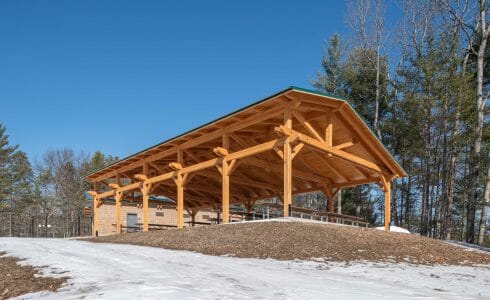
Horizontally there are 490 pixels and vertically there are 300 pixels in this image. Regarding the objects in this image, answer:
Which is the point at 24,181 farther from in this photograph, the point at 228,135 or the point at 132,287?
the point at 132,287

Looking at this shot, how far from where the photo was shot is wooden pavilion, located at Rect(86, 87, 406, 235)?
13203 millimetres

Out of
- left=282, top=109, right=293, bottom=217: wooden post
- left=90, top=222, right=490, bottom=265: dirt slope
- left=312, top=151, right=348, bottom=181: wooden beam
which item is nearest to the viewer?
left=90, top=222, right=490, bottom=265: dirt slope

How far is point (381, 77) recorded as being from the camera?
28.9 m

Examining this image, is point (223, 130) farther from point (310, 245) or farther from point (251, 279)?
point (251, 279)

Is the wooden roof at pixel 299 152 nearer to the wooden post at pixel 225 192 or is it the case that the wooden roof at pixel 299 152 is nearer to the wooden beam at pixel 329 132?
the wooden beam at pixel 329 132

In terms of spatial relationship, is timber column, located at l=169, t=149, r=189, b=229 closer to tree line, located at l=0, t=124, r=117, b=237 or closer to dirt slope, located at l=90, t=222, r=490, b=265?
dirt slope, located at l=90, t=222, r=490, b=265

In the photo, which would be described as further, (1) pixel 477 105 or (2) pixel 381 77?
(2) pixel 381 77

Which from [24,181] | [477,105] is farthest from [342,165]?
[24,181]

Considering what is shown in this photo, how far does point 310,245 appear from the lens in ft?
30.8

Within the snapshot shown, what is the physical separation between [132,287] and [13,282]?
2.56 metres

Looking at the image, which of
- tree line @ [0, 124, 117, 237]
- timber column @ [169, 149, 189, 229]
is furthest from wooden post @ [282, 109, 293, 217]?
tree line @ [0, 124, 117, 237]

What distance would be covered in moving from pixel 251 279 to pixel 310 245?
415cm

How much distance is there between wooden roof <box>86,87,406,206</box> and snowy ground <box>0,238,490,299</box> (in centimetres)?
638

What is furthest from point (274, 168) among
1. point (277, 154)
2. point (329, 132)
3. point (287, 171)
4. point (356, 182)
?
point (287, 171)
